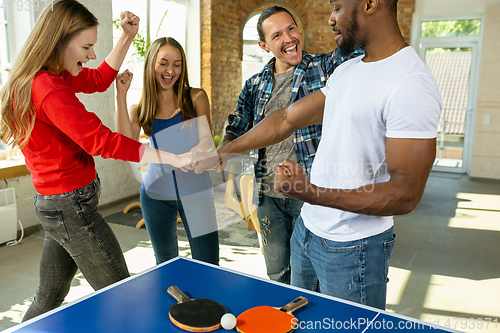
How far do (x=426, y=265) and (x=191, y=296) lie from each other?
2642 mm

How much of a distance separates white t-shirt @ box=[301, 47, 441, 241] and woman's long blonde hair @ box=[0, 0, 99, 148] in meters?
0.94

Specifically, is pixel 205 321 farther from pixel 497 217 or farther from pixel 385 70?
pixel 497 217

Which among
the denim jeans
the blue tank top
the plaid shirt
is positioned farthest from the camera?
the blue tank top

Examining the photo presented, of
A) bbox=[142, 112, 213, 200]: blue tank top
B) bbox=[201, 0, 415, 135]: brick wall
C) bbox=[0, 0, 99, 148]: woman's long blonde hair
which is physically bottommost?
bbox=[142, 112, 213, 200]: blue tank top

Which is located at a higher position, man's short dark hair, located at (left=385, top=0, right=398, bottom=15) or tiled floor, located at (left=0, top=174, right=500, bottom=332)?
man's short dark hair, located at (left=385, top=0, right=398, bottom=15)

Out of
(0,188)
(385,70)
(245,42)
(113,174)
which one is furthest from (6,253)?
(245,42)

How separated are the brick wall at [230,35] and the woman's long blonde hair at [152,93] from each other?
445cm

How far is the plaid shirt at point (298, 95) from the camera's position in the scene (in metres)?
1.78

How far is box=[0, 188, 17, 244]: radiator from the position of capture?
346 cm

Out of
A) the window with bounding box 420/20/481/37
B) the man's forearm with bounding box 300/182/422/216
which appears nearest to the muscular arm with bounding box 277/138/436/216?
the man's forearm with bounding box 300/182/422/216

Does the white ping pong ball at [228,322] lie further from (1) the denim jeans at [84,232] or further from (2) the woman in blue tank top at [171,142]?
(2) the woman in blue tank top at [171,142]

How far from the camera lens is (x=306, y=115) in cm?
150

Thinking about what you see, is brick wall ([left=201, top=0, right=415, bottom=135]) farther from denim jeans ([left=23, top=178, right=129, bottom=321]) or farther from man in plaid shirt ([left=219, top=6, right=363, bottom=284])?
denim jeans ([left=23, top=178, right=129, bottom=321])

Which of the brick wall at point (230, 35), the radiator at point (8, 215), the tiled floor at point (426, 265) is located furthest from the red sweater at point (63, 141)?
the brick wall at point (230, 35)
